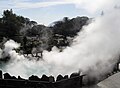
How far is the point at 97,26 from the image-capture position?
13773 millimetres

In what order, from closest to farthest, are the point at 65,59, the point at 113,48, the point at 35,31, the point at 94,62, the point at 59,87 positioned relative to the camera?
the point at 59,87
the point at 94,62
the point at 113,48
the point at 65,59
the point at 35,31

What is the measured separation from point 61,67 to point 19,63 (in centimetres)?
585

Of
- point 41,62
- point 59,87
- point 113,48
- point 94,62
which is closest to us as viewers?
point 59,87

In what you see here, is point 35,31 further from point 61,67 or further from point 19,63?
point 61,67

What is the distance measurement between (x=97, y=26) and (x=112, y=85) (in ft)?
24.1

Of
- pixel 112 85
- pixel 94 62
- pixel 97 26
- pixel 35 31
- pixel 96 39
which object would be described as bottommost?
pixel 112 85

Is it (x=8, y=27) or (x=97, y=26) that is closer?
(x=97, y=26)

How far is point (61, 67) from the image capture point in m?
12.2

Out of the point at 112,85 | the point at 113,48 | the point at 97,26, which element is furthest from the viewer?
the point at 97,26

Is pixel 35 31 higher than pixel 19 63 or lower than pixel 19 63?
higher

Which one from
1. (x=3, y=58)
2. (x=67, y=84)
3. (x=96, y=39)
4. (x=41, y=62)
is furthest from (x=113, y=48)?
(x=3, y=58)

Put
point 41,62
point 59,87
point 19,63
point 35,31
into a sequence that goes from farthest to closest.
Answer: point 35,31 < point 19,63 < point 41,62 < point 59,87

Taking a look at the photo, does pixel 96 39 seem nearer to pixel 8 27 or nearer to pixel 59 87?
pixel 59 87

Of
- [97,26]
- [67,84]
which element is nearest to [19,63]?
[97,26]
